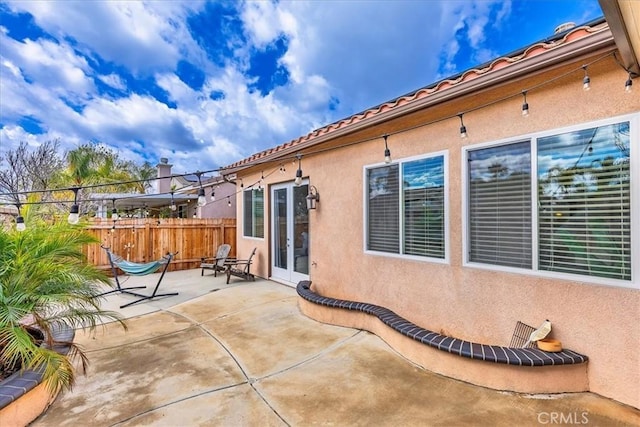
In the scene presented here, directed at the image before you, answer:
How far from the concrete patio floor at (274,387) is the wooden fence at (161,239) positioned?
17.1 ft

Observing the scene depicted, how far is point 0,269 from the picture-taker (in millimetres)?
2984

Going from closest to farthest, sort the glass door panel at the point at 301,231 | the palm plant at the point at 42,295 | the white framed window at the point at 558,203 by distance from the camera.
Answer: the palm plant at the point at 42,295 → the white framed window at the point at 558,203 → the glass door panel at the point at 301,231

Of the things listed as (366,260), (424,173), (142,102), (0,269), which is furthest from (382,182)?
(142,102)

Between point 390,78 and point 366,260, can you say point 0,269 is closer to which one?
point 366,260

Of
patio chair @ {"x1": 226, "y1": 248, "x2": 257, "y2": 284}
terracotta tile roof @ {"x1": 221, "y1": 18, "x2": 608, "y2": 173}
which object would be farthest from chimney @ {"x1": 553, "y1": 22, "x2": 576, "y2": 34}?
patio chair @ {"x1": 226, "y1": 248, "x2": 257, "y2": 284}

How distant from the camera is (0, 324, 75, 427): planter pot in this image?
8.00ft

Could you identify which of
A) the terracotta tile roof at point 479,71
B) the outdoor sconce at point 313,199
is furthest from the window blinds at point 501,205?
the outdoor sconce at point 313,199

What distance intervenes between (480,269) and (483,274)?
64mm

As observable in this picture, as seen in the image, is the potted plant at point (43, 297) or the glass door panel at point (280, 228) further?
the glass door panel at point (280, 228)

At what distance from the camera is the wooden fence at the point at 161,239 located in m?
9.21

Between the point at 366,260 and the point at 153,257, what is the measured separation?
7.71m

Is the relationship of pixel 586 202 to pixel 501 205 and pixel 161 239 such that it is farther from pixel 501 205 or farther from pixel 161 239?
pixel 161 239

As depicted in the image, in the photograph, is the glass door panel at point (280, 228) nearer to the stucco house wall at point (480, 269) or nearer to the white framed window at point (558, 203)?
the stucco house wall at point (480, 269)

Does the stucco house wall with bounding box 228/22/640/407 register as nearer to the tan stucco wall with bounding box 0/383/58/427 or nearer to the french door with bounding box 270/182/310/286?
the french door with bounding box 270/182/310/286
